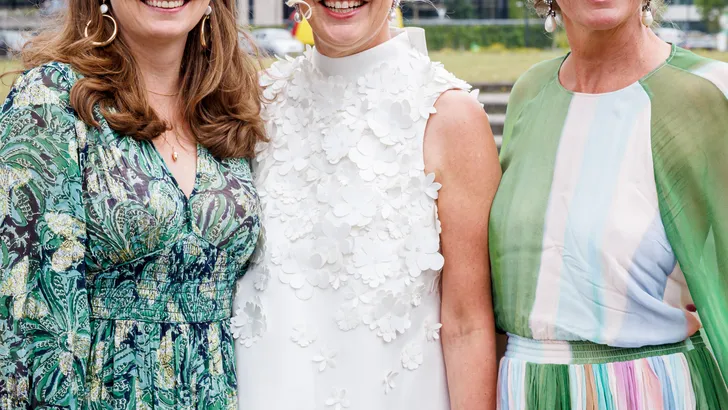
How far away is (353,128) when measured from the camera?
2365 millimetres

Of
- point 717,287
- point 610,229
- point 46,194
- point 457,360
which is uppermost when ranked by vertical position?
point 46,194

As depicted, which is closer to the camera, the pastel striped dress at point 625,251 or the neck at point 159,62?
the pastel striped dress at point 625,251

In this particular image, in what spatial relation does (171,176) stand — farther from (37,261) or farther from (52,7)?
(52,7)

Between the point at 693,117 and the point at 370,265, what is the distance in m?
0.84

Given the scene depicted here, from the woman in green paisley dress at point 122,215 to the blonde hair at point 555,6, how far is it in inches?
32.5

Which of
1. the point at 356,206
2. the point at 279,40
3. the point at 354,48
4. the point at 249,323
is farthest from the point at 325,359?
the point at 279,40

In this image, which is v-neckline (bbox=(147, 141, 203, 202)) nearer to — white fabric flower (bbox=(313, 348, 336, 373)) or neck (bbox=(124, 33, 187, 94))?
neck (bbox=(124, 33, 187, 94))

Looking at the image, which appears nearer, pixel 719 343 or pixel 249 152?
pixel 719 343

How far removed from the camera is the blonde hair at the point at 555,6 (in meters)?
2.23

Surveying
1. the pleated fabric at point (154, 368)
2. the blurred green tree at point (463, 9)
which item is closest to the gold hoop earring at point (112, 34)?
the pleated fabric at point (154, 368)

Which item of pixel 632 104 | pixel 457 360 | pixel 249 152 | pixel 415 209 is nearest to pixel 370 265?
pixel 415 209

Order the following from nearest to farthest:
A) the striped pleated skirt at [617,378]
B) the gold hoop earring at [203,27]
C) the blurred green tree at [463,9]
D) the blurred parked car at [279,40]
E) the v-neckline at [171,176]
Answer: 1. the striped pleated skirt at [617,378]
2. the v-neckline at [171,176]
3. the gold hoop earring at [203,27]
4. the blurred parked car at [279,40]
5. the blurred green tree at [463,9]

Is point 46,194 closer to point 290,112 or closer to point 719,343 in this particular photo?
point 290,112
